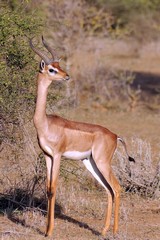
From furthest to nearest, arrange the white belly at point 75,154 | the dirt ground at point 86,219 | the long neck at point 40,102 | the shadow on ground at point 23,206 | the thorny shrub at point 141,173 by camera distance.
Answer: the thorny shrub at point 141,173 < the shadow on ground at point 23,206 < the dirt ground at point 86,219 < the white belly at point 75,154 < the long neck at point 40,102

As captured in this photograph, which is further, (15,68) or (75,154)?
(15,68)

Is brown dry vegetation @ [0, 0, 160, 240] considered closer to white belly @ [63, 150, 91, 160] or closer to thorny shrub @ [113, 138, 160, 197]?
thorny shrub @ [113, 138, 160, 197]

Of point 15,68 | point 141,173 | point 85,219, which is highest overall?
point 15,68

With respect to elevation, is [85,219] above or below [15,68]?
below

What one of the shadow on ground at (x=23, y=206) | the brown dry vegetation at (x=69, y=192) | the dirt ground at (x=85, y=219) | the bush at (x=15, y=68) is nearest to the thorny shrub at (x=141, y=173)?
the brown dry vegetation at (x=69, y=192)

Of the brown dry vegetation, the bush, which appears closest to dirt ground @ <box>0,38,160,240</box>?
the brown dry vegetation

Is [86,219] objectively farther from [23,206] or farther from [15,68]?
[15,68]

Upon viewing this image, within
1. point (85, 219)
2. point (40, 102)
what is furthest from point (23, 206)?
point (40, 102)

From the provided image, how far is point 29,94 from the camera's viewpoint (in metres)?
9.77

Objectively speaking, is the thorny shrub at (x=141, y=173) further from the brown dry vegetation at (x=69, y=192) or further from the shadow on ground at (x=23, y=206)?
the shadow on ground at (x=23, y=206)

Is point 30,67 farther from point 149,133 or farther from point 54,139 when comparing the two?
point 149,133

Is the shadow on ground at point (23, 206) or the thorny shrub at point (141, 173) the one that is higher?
the thorny shrub at point (141, 173)

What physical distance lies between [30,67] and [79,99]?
937cm

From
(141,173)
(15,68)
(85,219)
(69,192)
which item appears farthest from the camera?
(141,173)
